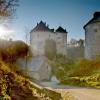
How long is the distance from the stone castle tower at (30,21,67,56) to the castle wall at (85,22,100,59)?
17012 mm

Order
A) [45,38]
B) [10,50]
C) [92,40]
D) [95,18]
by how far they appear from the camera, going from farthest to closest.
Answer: [45,38] → [95,18] → [92,40] → [10,50]

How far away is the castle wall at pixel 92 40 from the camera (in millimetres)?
55594

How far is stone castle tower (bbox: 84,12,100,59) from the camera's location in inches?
2190

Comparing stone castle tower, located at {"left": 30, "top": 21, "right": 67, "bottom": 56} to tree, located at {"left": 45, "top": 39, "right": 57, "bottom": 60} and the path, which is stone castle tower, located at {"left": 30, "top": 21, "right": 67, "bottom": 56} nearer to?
tree, located at {"left": 45, "top": 39, "right": 57, "bottom": 60}

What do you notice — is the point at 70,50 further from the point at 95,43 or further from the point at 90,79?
the point at 90,79

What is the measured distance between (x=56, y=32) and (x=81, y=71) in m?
30.2

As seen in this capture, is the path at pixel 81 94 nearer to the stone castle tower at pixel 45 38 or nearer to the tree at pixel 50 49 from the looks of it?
the tree at pixel 50 49

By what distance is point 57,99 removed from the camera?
13445 mm

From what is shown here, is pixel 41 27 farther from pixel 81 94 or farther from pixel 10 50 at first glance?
pixel 81 94

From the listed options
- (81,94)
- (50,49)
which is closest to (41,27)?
(50,49)

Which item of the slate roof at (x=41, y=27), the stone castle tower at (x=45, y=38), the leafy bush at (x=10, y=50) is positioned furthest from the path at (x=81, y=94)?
the slate roof at (x=41, y=27)

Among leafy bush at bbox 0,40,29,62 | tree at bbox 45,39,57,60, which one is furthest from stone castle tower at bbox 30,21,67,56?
leafy bush at bbox 0,40,29,62

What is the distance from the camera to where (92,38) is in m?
56.4

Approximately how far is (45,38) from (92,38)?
21014 millimetres
